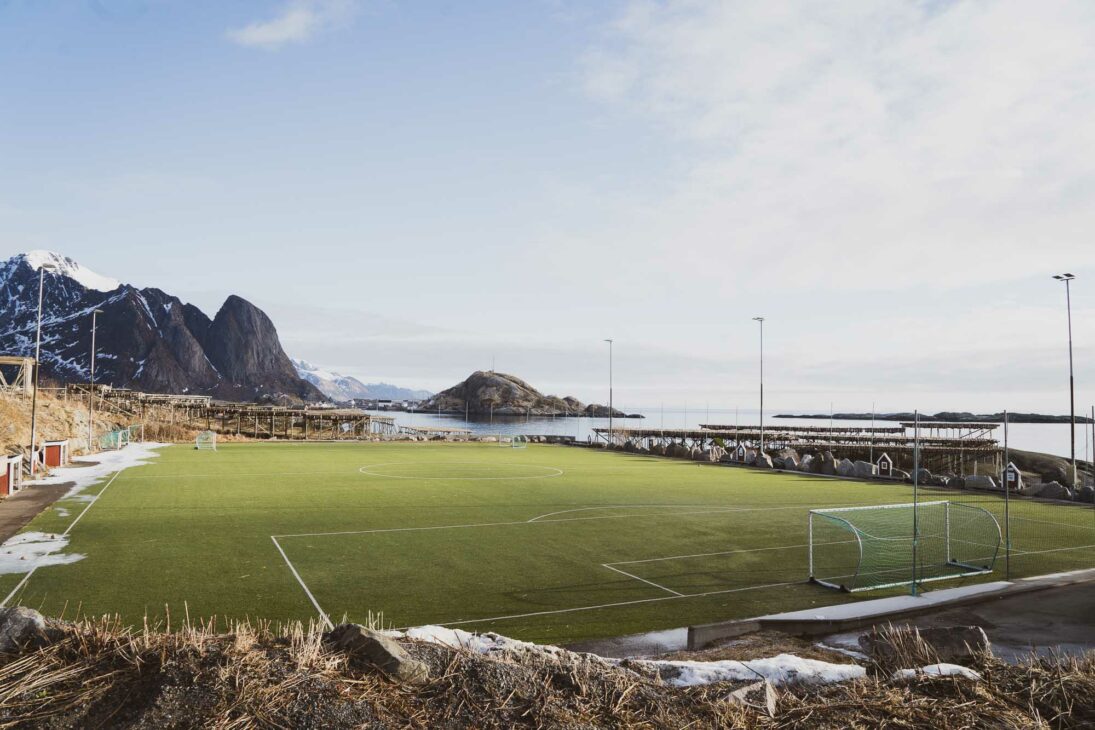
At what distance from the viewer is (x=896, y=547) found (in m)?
15.0

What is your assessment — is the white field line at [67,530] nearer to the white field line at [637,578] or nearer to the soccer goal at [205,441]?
the white field line at [637,578]

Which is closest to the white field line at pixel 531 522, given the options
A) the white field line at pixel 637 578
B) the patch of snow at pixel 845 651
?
the white field line at pixel 637 578

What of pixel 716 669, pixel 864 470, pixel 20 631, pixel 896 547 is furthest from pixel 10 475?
pixel 864 470

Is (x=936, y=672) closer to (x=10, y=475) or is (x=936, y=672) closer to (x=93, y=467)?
(x=10, y=475)

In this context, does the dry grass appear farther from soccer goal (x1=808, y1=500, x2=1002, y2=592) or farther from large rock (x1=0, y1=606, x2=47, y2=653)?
soccer goal (x1=808, y1=500, x2=1002, y2=592)

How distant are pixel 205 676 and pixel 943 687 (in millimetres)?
4836

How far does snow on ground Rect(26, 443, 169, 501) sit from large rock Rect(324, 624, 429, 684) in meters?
20.1

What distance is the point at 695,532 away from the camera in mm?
17156

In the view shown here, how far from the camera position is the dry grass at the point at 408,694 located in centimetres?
404

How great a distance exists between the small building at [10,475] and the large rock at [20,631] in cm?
1975

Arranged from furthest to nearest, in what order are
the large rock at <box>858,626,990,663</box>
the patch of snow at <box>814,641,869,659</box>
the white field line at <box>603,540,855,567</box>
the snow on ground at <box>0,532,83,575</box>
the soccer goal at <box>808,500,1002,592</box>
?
the white field line at <box>603,540,855,567</box> → the snow on ground at <box>0,532,83,575</box> → the soccer goal at <box>808,500,1002,592</box> → the patch of snow at <box>814,641,869,659</box> → the large rock at <box>858,626,990,663</box>

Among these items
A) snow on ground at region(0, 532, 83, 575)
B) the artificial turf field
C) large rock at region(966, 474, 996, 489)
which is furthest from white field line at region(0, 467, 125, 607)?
large rock at region(966, 474, 996, 489)

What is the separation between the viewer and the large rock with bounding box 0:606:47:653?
4523mm

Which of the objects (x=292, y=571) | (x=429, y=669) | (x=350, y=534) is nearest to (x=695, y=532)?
(x=350, y=534)
